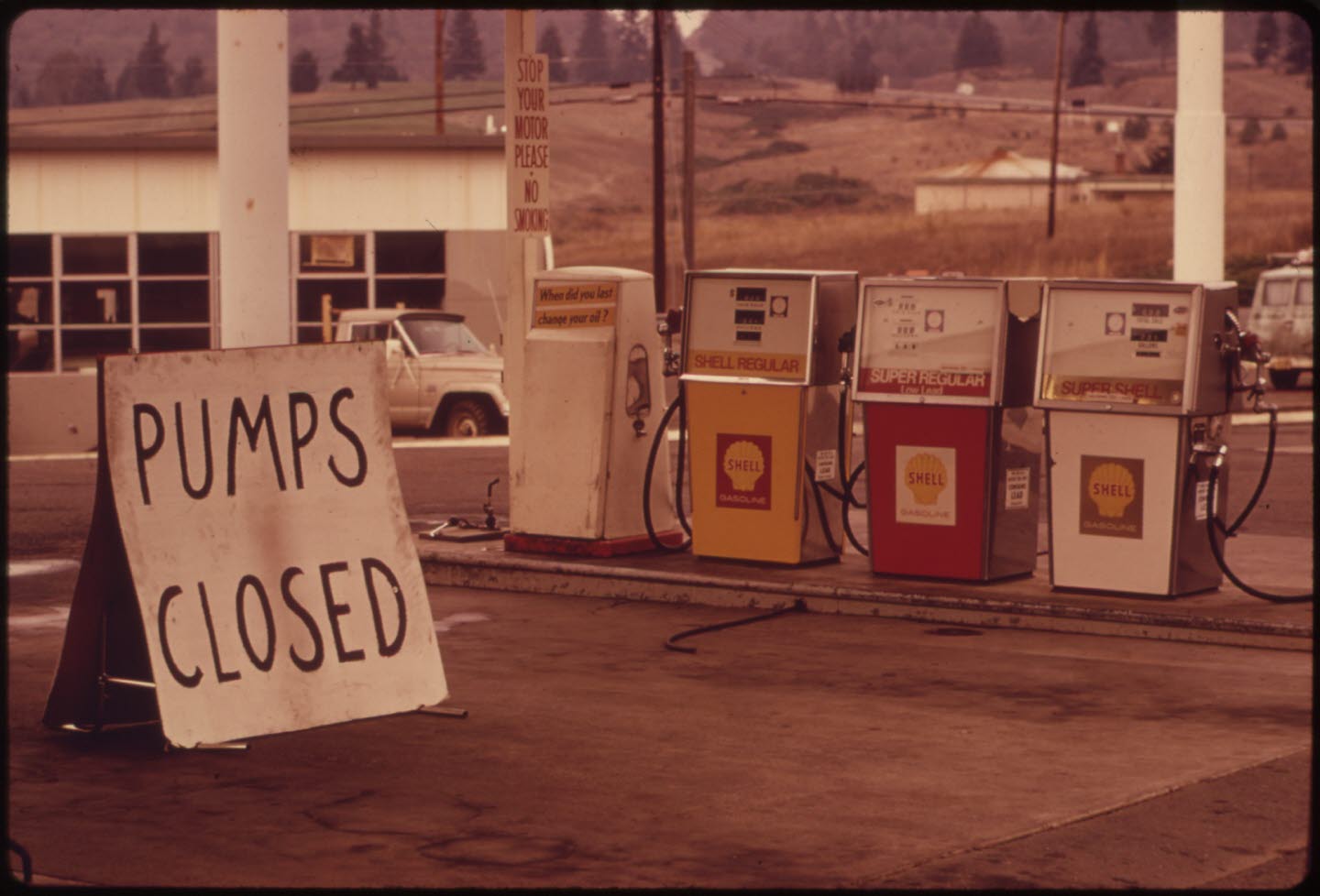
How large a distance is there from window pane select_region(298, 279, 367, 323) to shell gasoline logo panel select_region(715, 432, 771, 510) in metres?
24.5

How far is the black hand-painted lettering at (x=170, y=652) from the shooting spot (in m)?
7.40

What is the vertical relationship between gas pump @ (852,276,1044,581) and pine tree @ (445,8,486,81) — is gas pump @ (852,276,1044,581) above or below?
below

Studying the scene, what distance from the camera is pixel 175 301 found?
115ft

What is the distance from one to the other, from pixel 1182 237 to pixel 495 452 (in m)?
7.34

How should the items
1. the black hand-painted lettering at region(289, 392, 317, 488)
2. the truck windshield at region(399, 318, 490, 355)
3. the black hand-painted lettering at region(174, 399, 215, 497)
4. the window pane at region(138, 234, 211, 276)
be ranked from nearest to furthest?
the black hand-painted lettering at region(174, 399, 215, 497) → the black hand-painted lettering at region(289, 392, 317, 488) → the truck windshield at region(399, 318, 490, 355) → the window pane at region(138, 234, 211, 276)

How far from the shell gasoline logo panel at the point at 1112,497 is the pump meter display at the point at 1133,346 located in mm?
287

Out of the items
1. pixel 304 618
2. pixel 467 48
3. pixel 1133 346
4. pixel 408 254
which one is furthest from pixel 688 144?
pixel 467 48

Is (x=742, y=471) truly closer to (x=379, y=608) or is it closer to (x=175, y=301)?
(x=379, y=608)

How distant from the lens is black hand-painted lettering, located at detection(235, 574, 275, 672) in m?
7.64

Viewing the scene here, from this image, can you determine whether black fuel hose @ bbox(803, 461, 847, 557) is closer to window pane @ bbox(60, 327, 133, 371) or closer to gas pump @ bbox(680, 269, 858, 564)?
gas pump @ bbox(680, 269, 858, 564)

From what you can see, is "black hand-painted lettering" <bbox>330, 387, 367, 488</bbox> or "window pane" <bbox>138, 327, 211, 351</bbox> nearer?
"black hand-painted lettering" <bbox>330, 387, 367, 488</bbox>

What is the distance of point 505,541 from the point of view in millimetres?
12227

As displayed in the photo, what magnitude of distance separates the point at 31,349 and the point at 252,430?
28.1 metres

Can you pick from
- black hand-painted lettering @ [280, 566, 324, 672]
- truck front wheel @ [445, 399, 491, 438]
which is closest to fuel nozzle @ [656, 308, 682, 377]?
black hand-painted lettering @ [280, 566, 324, 672]
